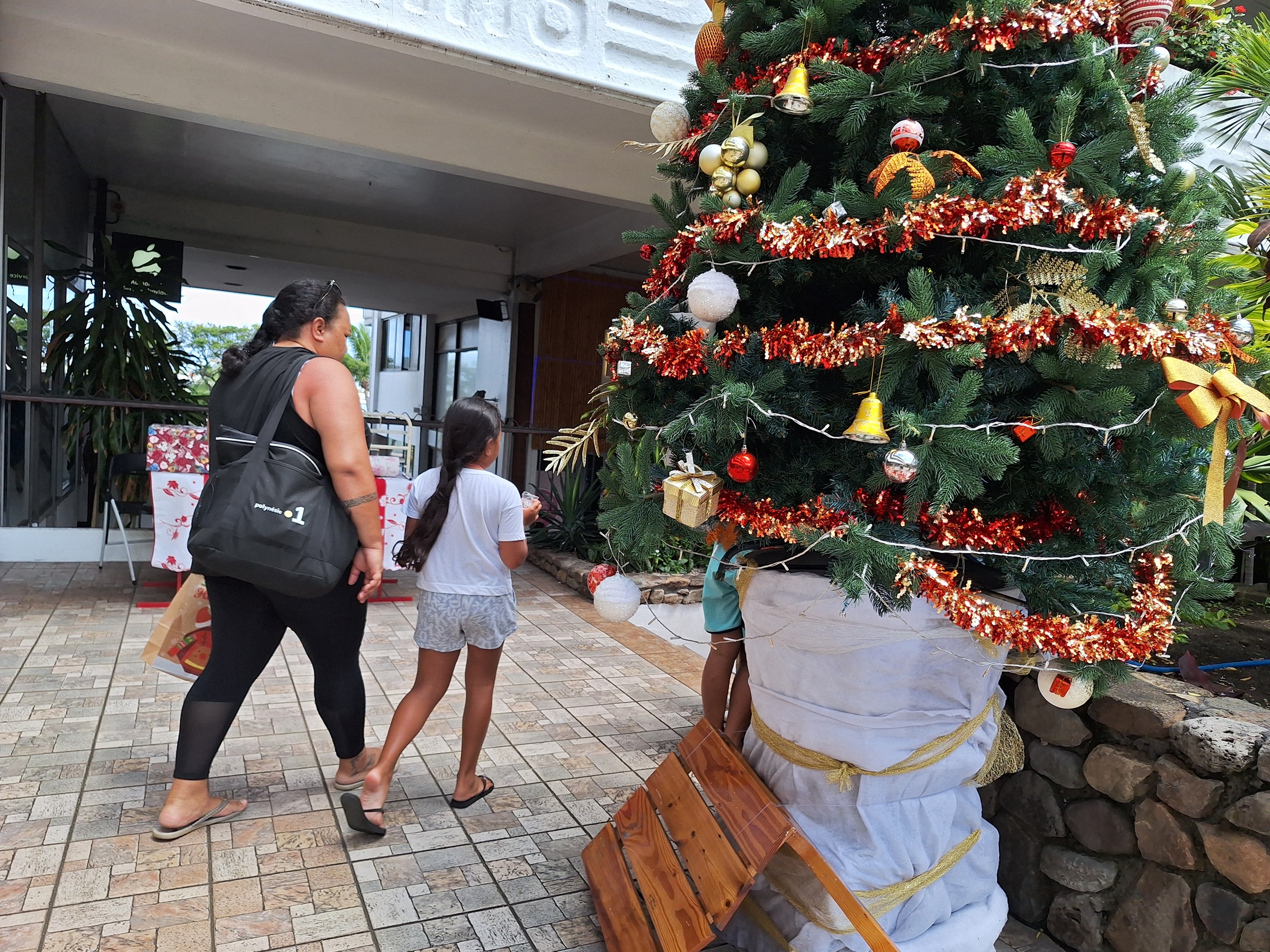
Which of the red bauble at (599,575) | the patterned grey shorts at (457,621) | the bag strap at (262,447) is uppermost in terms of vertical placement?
the bag strap at (262,447)

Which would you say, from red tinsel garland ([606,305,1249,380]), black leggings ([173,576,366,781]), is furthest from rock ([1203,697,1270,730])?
black leggings ([173,576,366,781])

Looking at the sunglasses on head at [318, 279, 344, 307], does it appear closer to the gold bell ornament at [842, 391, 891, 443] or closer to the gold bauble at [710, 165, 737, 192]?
the gold bauble at [710, 165, 737, 192]

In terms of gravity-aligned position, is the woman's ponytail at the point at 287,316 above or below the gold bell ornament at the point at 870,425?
above

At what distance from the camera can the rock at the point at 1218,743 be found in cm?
193

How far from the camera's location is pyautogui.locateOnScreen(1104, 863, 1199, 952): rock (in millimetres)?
2031

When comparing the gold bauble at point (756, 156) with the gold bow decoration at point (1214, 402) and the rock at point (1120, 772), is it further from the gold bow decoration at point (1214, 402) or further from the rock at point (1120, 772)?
the rock at point (1120, 772)

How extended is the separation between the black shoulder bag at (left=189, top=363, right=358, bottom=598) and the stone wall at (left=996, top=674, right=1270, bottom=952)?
6.63ft

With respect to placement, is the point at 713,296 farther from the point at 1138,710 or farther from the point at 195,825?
the point at 195,825

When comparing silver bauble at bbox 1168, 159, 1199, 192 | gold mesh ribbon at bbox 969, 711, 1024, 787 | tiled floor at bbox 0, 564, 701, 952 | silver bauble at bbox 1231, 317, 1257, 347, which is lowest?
tiled floor at bbox 0, 564, 701, 952

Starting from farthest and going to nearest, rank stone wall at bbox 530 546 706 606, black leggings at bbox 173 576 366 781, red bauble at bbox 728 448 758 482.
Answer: stone wall at bbox 530 546 706 606 < black leggings at bbox 173 576 366 781 < red bauble at bbox 728 448 758 482

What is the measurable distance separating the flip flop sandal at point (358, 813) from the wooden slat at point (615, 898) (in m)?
0.64

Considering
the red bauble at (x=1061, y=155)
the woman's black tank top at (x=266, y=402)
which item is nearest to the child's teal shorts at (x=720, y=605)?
the woman's black tank top at (x=266, y=402)

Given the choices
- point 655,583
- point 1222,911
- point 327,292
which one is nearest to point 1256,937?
point 1222,911

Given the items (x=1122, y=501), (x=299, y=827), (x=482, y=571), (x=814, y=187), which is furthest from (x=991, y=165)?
(x=299, y=827)
